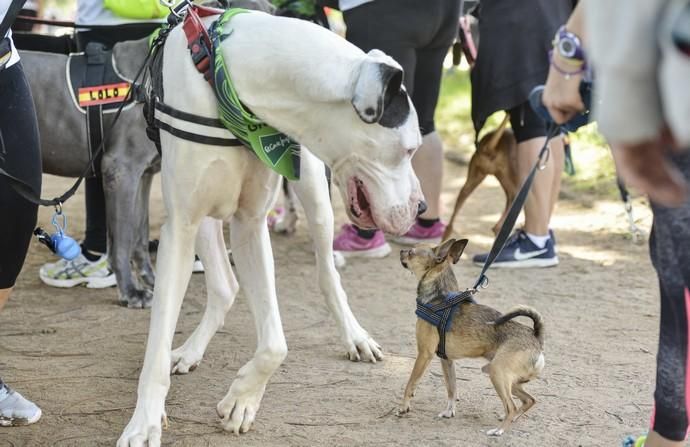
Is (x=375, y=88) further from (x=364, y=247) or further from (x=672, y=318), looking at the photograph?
(x=364, y=247)

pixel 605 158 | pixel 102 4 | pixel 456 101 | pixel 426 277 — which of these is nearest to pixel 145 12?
pixel 102 4

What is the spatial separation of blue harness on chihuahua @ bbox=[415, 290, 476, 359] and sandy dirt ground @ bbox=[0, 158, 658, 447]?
34 cm

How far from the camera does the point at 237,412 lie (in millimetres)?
3588

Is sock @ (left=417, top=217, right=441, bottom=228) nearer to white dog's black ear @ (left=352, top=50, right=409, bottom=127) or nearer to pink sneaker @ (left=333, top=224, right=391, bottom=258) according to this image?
pink sneaker @ (left=333, top=224, right=391, bottom=258)

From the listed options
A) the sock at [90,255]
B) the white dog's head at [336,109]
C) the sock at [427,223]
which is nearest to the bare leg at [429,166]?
the sock at [427,223]

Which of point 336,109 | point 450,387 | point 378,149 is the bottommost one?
point 450,387

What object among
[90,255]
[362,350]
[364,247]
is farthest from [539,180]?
[90,255]

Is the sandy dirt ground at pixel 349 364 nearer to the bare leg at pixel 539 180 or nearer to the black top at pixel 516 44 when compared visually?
the bare leg at pixel 539 180

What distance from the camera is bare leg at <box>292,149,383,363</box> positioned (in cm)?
393

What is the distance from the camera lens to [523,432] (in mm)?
3639

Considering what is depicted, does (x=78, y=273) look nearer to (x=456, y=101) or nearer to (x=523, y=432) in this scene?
(x=523, y=432)

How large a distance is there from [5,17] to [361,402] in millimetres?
2040

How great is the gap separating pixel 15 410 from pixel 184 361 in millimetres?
862

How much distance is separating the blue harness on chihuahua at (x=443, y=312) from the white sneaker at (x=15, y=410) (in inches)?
61.9
